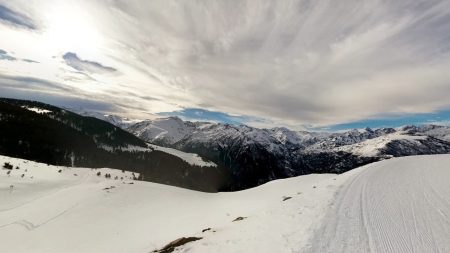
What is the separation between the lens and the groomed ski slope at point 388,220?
9742 millimetres

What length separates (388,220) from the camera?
1235cm

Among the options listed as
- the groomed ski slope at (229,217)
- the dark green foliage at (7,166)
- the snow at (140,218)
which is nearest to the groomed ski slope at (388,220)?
the groomed ski slope at (229,217)

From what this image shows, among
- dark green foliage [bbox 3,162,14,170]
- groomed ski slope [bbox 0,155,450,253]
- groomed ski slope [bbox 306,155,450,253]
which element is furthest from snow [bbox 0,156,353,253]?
dark green foliage [bbox 3,162,14,170]

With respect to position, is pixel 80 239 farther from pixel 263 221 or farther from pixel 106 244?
pixel 263 221

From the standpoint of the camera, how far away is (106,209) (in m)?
27.3

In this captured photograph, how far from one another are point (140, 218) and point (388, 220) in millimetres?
19538

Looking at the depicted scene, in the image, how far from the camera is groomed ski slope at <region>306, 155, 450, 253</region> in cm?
974

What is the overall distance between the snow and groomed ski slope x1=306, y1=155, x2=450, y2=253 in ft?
2.85

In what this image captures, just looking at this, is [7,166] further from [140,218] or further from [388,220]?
[388,220]

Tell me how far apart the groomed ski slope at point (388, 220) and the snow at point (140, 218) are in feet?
2.85

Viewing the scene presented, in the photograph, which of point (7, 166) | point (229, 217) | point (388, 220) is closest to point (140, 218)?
point (229, 217)

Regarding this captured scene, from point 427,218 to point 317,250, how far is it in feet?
21.0

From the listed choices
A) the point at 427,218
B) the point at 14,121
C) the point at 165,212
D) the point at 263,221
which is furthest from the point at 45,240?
the point at 14,121

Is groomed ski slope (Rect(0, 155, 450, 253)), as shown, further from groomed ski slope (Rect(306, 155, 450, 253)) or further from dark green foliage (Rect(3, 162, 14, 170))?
dark green foliage (Rect(3, 162, 14, 170))
